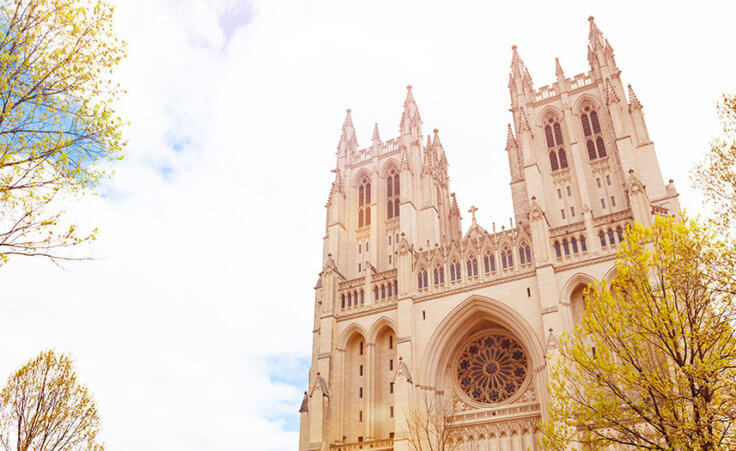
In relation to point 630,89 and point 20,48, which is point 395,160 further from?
point 20,48

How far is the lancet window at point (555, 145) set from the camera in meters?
39.8

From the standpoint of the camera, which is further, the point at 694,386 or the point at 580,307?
the point at 580,307

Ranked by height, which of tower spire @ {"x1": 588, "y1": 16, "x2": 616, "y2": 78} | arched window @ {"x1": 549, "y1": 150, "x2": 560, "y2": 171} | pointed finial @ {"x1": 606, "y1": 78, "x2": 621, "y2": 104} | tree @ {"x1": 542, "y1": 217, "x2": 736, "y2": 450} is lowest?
tree @ {"x1": 542, "y1": 217, "x2": 736, "y2": 450}

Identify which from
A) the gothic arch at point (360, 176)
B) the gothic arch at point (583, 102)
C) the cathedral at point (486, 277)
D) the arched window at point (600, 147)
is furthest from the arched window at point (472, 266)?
the gothic arch at point (360, 176)

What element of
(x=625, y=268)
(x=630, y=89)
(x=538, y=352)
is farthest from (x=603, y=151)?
(x=625, y=268)

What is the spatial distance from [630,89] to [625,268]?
28.7 meters

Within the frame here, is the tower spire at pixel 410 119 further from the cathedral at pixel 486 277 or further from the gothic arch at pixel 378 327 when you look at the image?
the gothic arch at pixel 378 327

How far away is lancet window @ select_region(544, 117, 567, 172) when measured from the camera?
3975 centimetres

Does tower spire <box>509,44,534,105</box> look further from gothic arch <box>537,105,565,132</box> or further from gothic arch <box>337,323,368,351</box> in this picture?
gothic arch <box>337,323,368,351</box>

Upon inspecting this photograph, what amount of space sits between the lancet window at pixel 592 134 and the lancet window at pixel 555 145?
1696 millimetres

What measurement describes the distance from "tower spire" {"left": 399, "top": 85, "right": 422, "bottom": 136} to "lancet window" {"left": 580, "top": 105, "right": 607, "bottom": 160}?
44.8ft

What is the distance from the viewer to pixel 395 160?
4762cm

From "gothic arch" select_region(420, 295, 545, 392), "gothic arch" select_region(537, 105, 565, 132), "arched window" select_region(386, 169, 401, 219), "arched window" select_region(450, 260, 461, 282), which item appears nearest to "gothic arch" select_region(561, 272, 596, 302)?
"gothic arch" select_region(420, 295, 545, 392)

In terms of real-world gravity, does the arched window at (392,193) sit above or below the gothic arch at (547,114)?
below
